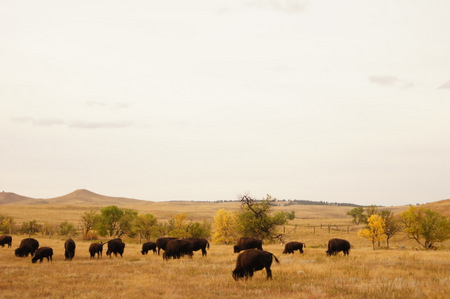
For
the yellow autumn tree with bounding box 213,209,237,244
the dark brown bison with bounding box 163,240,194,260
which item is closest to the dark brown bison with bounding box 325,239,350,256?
the dark brown bison with bounding box 163,240,194,260

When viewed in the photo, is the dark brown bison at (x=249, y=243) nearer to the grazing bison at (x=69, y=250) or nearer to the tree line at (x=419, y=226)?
the grazing bison at (x=69, y=250)

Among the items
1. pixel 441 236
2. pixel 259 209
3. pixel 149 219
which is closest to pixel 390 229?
pixel 441 236

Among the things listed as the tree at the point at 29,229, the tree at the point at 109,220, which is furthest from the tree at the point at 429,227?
the tree at the point at 29,229

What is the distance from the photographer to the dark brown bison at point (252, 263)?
15.7 m

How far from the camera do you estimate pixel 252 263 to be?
15.7 m

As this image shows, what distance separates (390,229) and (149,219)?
42503 mm

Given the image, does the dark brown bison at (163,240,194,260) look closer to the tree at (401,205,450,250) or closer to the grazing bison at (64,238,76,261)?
the grazing bison at (64,238,76,261)

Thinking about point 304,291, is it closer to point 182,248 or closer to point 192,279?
point 192,279

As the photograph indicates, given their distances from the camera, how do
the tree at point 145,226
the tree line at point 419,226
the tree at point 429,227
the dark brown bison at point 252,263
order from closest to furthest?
the dark brown bison at point 252,263 < the tree at point 429,227 < the tree line at point 419,226 < the tree at point 145,226

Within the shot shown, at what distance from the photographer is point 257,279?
51.3 feet

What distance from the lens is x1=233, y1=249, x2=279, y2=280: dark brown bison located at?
51.4ft

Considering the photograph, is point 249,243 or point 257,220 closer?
point 249,243

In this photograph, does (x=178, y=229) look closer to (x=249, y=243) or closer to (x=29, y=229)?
(x=29, y=229)

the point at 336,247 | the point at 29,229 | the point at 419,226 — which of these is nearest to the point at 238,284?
the point at 336,247
